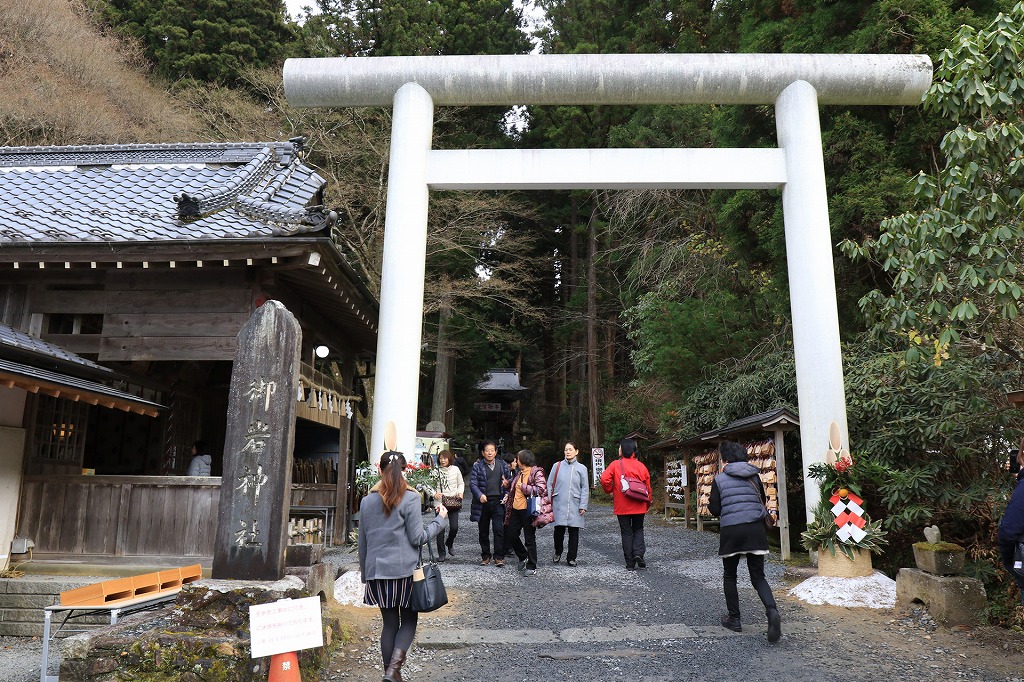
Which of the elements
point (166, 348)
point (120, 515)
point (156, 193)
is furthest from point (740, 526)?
point (156, 193)

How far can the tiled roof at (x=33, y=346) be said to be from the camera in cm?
625

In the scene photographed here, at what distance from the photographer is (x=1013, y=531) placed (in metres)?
4.20

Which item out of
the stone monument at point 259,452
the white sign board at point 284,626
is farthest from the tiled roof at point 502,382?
the white sign board at point 284,626

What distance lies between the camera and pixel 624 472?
8.09 meters

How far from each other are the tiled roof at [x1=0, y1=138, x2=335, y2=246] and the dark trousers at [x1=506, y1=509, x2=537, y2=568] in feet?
13.2

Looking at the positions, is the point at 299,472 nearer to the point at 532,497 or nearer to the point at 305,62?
the point at 532,497

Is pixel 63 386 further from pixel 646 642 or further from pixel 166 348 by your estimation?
pixel 646 642

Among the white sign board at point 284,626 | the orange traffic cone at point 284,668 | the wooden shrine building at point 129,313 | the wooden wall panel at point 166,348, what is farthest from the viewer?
the wooden wall panel at point 166,348

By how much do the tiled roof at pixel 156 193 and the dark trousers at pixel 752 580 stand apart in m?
5.04

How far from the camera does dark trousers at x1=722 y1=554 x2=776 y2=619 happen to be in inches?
209

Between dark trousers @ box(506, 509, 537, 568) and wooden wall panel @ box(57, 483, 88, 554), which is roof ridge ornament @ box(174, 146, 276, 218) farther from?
dark trousers @ box(506, 509, 537, 568)

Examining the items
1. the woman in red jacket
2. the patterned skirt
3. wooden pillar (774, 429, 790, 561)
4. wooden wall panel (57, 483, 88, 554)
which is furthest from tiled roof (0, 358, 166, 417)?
wooden pillar (774, 429, 790, 561)

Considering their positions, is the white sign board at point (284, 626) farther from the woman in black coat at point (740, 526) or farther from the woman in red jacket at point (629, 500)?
the woman in red jacket at point (629, 500)

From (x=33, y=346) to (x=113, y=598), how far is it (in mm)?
2740
